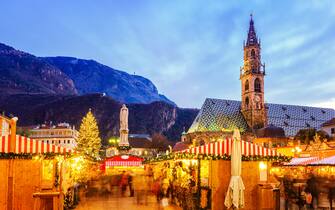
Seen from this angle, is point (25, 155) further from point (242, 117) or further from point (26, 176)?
point (242, 117)

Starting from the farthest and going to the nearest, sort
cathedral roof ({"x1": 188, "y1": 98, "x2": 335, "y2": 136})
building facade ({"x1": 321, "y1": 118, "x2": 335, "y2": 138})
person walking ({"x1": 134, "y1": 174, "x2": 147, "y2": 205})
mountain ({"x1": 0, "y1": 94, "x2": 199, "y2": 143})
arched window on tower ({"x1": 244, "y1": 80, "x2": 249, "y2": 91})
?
mountain ({"x1": 0, "y1": 94, "x2": 199, "y2": 143})
arched window on tower ({"x1": 244, "y1": 80, "x2": 249, "y2": 91})
cathedral roof ({"x1": 188, "y1": 98, "x2": 335, "y2": 136})
building facade ({"x1": 321, "y1": 118, "x2": 335, "y2": 138})
person walking ({"x1": 134, "y1": 174, "x2": 147, "y2": 205})

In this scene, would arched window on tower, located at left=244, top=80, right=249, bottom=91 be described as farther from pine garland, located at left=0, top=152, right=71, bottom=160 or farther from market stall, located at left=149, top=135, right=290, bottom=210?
pine garland, located at left=0, top=152, right=71, bottom=160

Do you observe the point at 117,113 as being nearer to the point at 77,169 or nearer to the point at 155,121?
the point at 155,121

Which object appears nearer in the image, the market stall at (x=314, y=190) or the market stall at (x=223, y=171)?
the market stall at (x=223, y=171)

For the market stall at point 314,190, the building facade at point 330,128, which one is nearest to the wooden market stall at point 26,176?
the market stall at point 314,190

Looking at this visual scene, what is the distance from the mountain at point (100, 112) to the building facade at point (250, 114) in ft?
174

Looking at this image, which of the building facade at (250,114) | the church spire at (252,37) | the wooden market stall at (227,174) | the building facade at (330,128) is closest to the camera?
the wooden market stall at (227,174)

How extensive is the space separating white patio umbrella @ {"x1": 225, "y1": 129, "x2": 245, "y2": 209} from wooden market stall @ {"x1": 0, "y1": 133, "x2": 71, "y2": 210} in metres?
5.48

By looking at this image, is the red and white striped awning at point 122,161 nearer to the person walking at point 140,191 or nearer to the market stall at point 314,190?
the person walking at point 140,191

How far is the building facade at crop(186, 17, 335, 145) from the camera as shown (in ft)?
243

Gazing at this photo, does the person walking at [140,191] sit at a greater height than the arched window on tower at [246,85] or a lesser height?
lesser

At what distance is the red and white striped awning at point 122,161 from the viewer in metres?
34.3

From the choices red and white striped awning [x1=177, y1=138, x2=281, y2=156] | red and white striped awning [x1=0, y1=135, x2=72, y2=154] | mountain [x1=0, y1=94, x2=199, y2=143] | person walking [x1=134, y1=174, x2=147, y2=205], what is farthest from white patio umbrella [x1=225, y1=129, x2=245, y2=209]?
mountain [x1=0, y1=94, x2=199, y2=143]

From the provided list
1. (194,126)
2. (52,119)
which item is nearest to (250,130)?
(194,126)
